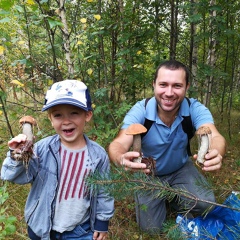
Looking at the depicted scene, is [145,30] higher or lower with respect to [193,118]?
higher

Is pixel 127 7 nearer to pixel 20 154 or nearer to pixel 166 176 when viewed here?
pixel 166 176

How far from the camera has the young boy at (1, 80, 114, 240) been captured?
166cm

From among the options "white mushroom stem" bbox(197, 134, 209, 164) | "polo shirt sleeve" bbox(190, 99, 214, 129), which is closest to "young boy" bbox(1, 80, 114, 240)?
"white mushroom stem" bbox(197, 134, 209, 164)

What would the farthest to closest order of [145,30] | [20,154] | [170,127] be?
[145,30] → [170,127] → [20,154]

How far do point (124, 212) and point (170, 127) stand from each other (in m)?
1.32

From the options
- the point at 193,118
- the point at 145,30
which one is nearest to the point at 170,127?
the point at 193,118

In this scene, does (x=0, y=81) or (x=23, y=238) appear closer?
(x=23, y=238)

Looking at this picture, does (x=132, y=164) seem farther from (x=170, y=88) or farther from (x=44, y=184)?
(x=170, y=88)

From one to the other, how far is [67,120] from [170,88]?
1239 mm

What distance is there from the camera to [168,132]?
2.60 meters

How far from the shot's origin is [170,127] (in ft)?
8.62

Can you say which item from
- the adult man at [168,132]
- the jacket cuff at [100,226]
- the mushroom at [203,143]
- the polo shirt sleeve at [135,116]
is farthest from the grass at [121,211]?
the polo shirt sleeve at [135,116]

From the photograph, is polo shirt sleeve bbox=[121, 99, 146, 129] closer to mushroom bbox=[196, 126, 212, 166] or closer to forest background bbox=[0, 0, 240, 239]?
forest background bbox=[0, 0, 240, 239]

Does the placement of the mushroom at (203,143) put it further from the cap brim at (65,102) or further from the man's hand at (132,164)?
the cap brim at (65,102)
